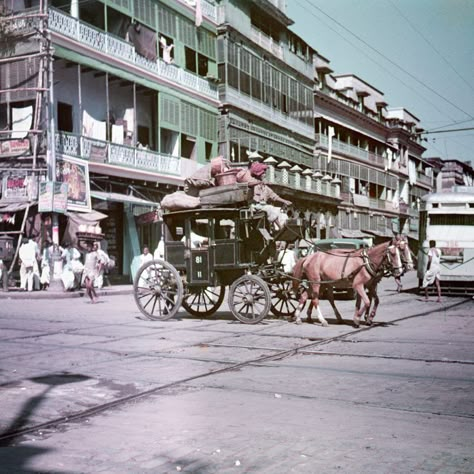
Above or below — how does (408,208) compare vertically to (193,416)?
above

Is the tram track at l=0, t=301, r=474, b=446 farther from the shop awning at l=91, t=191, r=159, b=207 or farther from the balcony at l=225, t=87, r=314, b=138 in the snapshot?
the balcony at l=225, t=87, r=314, b=138

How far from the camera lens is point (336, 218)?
49.2 meters

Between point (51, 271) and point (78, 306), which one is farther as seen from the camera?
point (51, 271)

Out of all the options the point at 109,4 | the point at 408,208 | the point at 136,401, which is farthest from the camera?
the point at 408,208

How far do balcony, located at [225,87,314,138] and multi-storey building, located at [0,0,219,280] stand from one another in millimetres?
1229

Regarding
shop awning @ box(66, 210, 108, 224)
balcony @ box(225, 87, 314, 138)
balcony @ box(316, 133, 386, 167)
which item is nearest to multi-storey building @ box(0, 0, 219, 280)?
shop awning @ box(66, 210, 108, 224)

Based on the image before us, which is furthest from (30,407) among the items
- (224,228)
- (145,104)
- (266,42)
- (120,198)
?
(266,42)

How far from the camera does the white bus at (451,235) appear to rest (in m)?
22.3

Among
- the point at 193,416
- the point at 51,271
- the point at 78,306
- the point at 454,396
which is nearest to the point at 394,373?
the point at 454,396

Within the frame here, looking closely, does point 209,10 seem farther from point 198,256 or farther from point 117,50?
point 198,256

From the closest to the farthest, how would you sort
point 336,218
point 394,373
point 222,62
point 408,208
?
point 394,373 < point 222,62 < point 336,218 < point 408,208

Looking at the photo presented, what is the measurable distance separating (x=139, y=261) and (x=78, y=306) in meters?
9.04

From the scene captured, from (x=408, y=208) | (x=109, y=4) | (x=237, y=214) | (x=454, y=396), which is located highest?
(x=109, y=4)

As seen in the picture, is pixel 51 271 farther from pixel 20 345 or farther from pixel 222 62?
pixel 222 62
